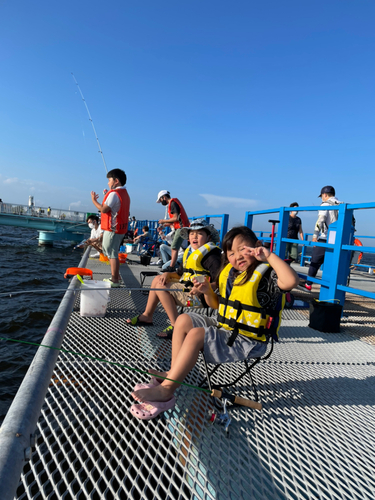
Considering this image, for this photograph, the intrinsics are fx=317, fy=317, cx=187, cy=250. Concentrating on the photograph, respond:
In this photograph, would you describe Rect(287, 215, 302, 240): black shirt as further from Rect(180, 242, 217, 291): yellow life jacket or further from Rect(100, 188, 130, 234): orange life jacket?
Rect(180, 242, 217, 291): yellow life jacket

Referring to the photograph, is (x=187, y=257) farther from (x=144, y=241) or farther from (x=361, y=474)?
(x=144, y=241)

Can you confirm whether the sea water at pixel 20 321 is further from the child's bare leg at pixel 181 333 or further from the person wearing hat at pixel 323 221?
the person wearing hat at pixel 323 221

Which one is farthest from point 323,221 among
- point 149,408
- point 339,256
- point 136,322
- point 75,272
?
point 149,408

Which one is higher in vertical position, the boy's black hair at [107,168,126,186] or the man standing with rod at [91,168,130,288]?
the boy's black hair at [107,168,126,186]

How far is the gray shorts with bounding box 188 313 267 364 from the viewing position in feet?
6.02

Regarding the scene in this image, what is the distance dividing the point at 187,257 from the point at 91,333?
118 centimetres

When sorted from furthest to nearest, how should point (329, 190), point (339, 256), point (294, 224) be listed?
point (294, 224), point (329, 190), point (339, 256)

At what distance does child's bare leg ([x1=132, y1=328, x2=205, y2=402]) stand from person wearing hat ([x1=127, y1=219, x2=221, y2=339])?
35.7 inches

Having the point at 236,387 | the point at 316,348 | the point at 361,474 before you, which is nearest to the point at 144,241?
the point at 316,348

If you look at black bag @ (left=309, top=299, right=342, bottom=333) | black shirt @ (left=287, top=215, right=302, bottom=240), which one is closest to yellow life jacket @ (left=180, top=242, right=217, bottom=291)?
black bag @ (left=309, top=299, right=342, bottom=333)

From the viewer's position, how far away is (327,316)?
370 centimetres

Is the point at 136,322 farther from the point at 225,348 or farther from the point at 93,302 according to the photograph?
the point at 225,348

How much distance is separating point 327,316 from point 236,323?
2.24 meters

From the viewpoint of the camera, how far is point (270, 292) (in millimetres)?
1937
